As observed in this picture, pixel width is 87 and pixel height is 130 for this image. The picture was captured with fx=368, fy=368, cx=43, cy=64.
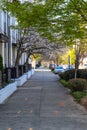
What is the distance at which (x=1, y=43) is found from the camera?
31.6 m

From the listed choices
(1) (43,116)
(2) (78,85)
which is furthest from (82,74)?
(1) (43,116)

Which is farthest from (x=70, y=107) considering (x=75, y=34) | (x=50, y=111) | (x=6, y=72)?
(x=6, y=72)

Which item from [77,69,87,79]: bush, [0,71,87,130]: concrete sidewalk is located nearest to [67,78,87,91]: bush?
[0,71,87,130]: concrete sidewalk

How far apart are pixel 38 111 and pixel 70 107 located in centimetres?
189

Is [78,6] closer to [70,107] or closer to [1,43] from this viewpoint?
[70,107]

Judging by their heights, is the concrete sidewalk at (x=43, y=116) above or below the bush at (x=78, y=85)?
below

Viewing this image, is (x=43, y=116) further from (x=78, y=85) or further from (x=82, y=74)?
(x=82, y=74)

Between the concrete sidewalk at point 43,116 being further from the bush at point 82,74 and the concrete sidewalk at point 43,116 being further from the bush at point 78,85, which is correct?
the bush at point 82,74

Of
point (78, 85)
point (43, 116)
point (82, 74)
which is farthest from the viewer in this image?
point (82, 74)

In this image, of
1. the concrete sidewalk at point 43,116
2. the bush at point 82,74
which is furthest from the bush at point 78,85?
the bush at point 82,74

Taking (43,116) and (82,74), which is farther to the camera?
(82,74)

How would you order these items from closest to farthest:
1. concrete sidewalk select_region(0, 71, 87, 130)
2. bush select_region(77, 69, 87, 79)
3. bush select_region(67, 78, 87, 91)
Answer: concrete sidewalk select_region(0, 71, 87, 130)
bush select_region(67, 78, 87, 91)
bush select_region(77, 69, 87, 79)

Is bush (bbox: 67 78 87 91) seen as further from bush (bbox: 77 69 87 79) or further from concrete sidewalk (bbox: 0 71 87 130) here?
bush (bbox: 77 69 87 79)

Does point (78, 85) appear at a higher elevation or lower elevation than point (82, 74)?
lower
